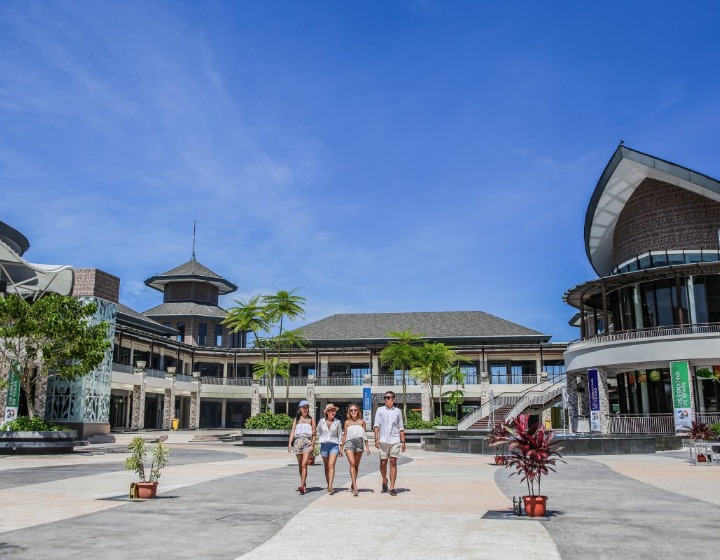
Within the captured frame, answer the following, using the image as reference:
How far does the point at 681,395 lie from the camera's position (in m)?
31.2

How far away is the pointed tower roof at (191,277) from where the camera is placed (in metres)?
69.5

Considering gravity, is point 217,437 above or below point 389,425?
below

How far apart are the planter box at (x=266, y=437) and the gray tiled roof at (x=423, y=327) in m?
30.5

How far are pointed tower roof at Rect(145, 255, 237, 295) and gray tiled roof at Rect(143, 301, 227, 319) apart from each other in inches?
94.7

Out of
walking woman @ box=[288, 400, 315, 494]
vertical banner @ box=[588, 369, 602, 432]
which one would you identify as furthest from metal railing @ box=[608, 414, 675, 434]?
walking woman @ box=[288, 400, 315, 494]

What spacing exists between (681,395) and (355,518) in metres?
26.3

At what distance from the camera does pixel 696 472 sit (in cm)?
1714

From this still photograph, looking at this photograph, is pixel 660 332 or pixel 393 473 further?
pixel 660 332

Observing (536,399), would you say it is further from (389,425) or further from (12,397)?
(389,425)

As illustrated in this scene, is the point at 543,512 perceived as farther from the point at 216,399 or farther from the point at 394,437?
the point at 216,399

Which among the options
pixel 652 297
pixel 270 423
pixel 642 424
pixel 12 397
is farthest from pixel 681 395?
pixel 12 397

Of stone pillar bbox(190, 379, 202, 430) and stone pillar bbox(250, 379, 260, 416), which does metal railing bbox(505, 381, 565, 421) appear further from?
stone pillar bbox(190, 379, 202, 430)

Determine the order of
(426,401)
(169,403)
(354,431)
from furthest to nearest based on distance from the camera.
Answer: (426,401), (169,403), (354,431)

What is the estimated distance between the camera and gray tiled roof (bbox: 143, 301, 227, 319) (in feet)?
220
